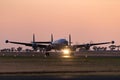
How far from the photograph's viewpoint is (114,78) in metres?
44.7

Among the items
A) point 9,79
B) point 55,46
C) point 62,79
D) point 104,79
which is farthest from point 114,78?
point 55,46

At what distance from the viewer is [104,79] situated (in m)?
43.5

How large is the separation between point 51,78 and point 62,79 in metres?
1.77

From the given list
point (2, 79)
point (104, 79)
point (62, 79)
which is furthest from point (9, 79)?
point (104, 79)

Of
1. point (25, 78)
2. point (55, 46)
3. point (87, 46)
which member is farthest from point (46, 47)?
point (25, 78)

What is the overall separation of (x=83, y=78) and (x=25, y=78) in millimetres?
4472

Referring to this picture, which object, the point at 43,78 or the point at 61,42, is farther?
the point at 61,42

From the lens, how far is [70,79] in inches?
1684

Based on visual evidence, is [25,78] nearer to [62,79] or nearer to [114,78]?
[62,79]

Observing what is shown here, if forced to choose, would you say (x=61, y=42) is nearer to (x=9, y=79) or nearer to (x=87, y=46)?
(x=87, y=46)

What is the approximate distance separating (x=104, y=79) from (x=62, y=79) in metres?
3.30

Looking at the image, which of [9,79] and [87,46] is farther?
[87,46]

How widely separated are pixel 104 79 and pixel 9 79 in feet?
23.5

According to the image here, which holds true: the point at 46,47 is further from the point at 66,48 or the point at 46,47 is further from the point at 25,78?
the point at 25,78
